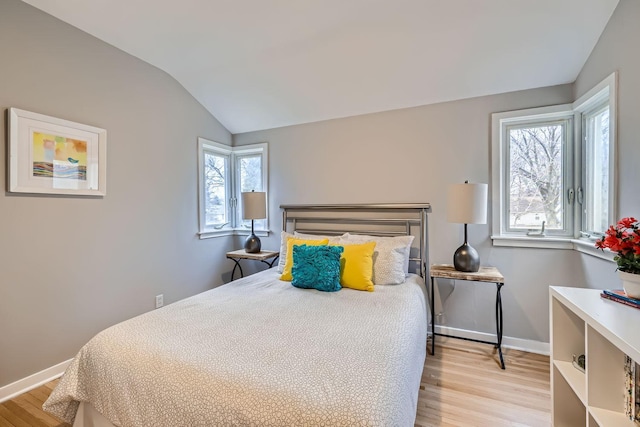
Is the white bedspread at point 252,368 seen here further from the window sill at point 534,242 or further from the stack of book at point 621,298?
the window sill at point 534,242

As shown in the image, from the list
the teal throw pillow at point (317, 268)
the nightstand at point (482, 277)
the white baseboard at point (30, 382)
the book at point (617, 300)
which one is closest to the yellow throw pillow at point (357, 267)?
the teal throw pillow at point (317, 268)

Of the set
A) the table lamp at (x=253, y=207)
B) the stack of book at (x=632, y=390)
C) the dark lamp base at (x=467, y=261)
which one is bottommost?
the stack of book at (x=632, y=390)

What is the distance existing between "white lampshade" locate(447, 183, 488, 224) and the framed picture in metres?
3.04

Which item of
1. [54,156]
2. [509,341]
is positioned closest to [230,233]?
[54,156]

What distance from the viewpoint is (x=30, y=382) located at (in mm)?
2051

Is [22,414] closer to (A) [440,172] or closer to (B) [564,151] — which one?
(A) [440,172]

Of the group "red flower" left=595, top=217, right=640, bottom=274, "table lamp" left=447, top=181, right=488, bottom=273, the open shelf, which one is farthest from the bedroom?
the open shelf

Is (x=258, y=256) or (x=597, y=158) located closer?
(x=597, y=158)

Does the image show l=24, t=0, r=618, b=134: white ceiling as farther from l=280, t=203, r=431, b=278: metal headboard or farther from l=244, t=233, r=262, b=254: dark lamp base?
l=244, t=233, r=262, b=254: dark lamp base

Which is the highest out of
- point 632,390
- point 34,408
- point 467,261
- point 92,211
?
point 92,211

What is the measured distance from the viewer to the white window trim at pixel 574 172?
6.11 ft

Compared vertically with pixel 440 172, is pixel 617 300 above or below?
below

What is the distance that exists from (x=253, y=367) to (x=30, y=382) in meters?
2.10

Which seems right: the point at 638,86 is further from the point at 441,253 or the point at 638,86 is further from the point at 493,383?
the point at 493,383
